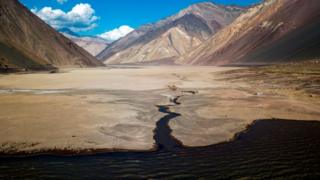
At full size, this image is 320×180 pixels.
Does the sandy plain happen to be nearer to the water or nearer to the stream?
the stream

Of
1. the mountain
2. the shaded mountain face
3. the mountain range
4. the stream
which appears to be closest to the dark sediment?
the stream

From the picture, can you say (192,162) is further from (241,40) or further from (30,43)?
(241,40)

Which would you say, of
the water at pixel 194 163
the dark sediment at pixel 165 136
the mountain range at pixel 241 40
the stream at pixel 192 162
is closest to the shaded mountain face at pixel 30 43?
the mountain range at pixel 241 40

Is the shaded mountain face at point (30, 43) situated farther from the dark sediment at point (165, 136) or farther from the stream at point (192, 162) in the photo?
the stream at point (192, 162)

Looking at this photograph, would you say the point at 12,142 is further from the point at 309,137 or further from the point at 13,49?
the point at 13,49

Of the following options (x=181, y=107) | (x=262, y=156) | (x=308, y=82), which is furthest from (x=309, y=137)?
(x=308, y=82)

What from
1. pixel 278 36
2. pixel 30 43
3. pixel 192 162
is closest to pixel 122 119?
pixel 192 162
